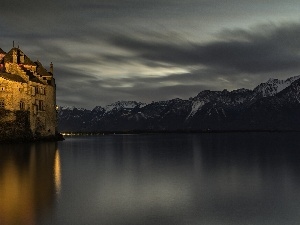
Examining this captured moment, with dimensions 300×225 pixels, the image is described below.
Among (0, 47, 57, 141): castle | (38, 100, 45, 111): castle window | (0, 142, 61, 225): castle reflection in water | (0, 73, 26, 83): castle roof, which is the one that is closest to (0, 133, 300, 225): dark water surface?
(0, 142, 61, 225): castle reflection in water

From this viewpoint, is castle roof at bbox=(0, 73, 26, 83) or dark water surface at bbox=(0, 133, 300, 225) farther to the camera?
castle roof at bbox=(0, 73, 26, 83)

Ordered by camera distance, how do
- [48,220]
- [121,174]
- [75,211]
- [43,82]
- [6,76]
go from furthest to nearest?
1. [43,82]
2. [6,76]
3. [121,174]
4. [75,211]
5. [48,220]

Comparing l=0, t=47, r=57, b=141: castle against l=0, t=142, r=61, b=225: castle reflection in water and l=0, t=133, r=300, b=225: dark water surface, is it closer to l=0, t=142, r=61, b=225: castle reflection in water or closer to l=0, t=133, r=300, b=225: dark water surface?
l=0, t=142, r=61, b=225: castle reflection in water

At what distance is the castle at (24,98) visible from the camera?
105375 millimetres

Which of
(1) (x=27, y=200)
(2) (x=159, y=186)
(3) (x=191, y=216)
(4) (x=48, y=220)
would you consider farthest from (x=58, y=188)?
(3) (x=191, y=216)

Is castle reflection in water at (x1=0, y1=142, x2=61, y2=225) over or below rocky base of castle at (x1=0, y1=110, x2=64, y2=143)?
below

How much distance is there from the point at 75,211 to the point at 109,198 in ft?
14.6

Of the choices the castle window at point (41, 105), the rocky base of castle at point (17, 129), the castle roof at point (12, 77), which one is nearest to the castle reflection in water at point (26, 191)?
the rocky base of castle at point (17, 129)

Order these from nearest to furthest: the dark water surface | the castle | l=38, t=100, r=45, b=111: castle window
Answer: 1. the dark water surface
2. the castle
3. l=38, t=100, r=45, b=111: castle window

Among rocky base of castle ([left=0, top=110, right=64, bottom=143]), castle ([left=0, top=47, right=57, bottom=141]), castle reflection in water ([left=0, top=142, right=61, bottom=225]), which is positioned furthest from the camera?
castle ([left=0, top=47, right=57, bottom=141])

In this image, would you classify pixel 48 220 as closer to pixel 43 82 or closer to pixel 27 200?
pixel 27 200

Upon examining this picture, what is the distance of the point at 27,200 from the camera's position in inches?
999

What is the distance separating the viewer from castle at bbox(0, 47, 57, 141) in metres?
105

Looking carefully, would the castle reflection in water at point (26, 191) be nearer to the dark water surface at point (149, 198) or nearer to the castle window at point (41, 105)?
the dark water surface at point (149, 198)
